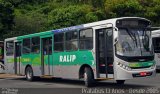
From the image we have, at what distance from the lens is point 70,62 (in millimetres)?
20406

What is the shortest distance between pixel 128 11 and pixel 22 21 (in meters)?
11.9

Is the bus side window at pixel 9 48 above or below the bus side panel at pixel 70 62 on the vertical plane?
above

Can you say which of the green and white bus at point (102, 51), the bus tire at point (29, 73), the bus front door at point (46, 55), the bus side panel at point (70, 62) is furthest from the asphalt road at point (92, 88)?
the bus front door at point (46, 55)

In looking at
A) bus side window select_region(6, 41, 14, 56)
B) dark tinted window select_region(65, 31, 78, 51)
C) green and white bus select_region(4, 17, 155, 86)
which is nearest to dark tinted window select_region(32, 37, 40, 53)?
green and white bus select_region(4, 17, 155, 86)

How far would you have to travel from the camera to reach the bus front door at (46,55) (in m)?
22.6

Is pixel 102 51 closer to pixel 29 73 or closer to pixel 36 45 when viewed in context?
pixel 36 45

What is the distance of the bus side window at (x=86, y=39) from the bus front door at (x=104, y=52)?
0.52 m

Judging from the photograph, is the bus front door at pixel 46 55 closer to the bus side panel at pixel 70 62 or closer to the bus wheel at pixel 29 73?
the bus side panel at pixel 70 62

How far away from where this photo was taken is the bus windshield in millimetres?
17000

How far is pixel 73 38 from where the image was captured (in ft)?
65.8

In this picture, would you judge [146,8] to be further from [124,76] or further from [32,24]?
[124,76]

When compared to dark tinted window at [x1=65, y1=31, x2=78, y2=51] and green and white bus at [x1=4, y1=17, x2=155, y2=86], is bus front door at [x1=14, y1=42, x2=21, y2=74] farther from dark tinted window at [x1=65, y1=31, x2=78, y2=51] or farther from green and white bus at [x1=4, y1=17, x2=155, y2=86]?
dark tinted window at [x1=65, y1=31, x2=78, y2=51]

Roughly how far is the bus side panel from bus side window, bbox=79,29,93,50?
27cm

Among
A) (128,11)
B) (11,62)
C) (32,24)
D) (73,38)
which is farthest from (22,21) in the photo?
(73,38)
